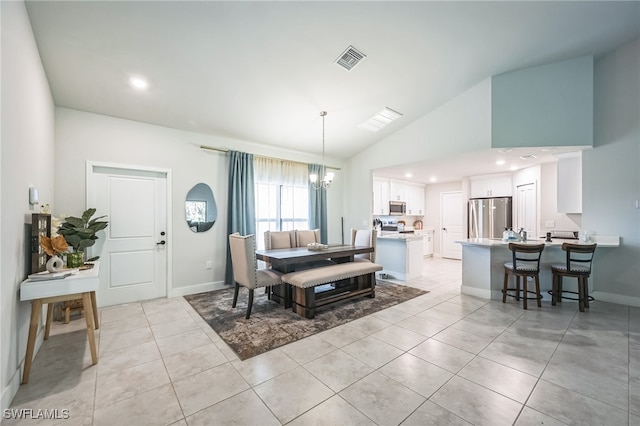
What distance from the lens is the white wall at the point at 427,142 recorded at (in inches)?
157

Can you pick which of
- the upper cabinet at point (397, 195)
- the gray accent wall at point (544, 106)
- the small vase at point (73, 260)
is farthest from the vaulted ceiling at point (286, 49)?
the upper cabinet at point (397, 195)

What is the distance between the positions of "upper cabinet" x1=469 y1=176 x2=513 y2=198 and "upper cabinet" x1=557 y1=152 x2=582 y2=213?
1.67 m

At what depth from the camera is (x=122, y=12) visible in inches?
87.7

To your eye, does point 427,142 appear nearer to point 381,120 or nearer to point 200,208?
point 381,120

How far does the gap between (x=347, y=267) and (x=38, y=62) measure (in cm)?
399

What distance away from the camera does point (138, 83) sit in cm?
309

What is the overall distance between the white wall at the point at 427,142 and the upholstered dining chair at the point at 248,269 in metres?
3.07

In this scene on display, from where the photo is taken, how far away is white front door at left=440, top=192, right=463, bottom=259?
24.3 ft

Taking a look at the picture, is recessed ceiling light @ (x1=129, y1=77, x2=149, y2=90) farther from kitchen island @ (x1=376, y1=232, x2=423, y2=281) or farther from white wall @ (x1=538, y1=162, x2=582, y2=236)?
white wall @ (x1=538, y1=162, x2=582, y2=236)

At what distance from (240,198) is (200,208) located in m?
0.66

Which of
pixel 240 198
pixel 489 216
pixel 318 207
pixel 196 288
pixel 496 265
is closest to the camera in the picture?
pixel 496 265

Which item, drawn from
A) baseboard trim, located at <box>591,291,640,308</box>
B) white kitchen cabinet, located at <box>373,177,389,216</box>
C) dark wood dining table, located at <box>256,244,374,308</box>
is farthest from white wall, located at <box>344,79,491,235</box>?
baseboard trim, located at <box>591,291,640,308</box>

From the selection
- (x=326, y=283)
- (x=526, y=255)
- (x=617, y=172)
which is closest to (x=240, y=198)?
(x=326, y=283)

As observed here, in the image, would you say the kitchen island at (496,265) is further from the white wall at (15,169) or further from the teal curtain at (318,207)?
the white wall at (15,169)
